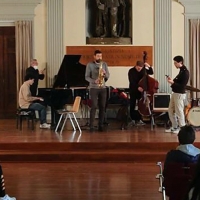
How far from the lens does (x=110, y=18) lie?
11.0 meters

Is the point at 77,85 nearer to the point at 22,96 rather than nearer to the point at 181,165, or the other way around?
the point at 22,96

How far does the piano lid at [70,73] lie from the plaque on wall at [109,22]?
190 cm

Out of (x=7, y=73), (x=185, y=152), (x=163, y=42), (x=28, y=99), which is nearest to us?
(x=185, y=152)

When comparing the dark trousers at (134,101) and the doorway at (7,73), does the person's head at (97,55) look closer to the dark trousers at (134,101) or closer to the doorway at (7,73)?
the dark trousers at (134,101)

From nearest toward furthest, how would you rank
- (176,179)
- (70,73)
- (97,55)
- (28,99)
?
(176,179) < (97,55) < (28,99) < (70,73)

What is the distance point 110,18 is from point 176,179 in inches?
315

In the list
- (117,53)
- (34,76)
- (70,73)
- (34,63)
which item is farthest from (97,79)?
(117,53)

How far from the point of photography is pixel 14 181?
226 inches

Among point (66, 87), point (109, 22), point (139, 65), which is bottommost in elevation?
point (66, 87)

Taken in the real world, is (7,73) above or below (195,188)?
above

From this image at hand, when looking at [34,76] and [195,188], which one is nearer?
[195,188]

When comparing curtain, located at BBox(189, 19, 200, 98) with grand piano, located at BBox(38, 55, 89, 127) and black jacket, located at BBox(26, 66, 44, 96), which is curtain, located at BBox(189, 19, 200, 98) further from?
black jacket, located at BBox(26, 66, 44, 96)

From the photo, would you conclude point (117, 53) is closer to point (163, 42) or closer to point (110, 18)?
point (110, 18)

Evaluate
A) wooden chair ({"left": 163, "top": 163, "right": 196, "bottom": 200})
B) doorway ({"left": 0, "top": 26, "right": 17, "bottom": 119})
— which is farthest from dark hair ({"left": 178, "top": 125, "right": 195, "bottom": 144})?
doorway ({"left": 0, "top": 26, "right": 17, "bottom": 119})
